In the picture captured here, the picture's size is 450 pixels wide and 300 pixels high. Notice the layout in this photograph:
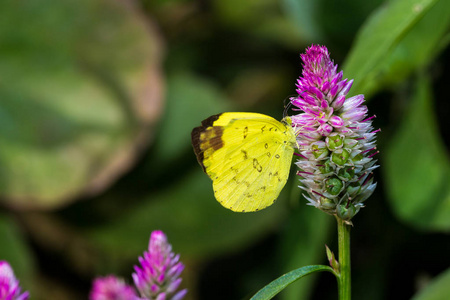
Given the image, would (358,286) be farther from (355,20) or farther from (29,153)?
(29,153)

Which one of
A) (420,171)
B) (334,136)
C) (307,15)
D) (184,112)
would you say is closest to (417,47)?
(420,171)

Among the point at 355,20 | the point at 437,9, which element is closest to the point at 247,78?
the point at 355,20

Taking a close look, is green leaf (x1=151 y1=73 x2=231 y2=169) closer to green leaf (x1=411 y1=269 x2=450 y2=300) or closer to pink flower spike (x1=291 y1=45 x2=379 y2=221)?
green leaf (x1=411 y1=269 x2=450 y2=300)

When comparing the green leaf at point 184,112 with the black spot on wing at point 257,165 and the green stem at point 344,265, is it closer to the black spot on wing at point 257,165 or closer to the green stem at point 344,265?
the black spot on wing at point 257,165

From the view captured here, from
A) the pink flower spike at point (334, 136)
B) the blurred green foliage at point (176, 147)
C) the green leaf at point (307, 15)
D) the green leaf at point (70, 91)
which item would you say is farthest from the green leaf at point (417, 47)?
the green leaf at point (70, 91)

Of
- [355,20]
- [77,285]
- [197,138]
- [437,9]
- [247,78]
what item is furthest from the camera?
[247,78]

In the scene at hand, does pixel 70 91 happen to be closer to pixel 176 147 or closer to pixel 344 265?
pixel 176 147
